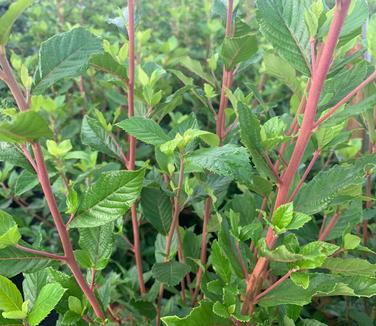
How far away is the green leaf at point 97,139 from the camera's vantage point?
1.20 metres

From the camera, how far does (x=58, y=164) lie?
4.46 feet

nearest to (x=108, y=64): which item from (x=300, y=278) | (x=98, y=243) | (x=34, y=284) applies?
(x=98, y=243)

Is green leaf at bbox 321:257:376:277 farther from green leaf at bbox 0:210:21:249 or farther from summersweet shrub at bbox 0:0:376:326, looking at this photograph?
green leaf at bbox 0:210:21:249

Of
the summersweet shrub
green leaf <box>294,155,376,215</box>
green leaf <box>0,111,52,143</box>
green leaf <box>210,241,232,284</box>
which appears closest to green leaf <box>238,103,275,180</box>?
the summersweet shrub

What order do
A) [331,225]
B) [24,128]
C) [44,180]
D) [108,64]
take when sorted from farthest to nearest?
[331,225], [108,64], [44,180], [24,128]

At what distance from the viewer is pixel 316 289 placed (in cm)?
88

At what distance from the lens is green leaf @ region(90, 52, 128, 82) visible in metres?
1.05

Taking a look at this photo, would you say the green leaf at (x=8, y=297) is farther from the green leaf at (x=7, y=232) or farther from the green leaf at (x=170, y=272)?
the green leaf at (x=170, y=272)

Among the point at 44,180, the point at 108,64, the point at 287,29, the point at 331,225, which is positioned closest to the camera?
the point at 44,180

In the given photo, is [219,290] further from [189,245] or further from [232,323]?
[189,245]

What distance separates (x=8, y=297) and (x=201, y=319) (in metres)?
0.38

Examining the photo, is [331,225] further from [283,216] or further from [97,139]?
[97,139]

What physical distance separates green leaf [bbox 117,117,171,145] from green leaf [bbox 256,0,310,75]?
0.97 ft

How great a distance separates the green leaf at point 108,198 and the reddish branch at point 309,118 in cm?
29
